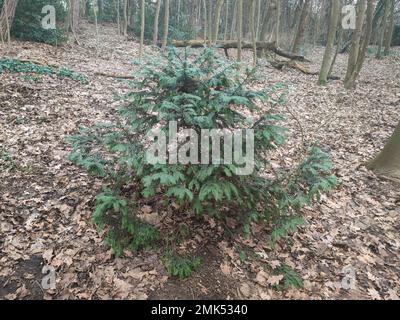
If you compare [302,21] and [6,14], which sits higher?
[302,21]

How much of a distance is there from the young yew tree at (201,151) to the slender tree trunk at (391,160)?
105 inches

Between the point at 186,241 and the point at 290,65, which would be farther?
the point at 290,65

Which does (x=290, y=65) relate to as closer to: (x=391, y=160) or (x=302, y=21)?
(x=302, y=21)

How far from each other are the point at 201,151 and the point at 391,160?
154 inches

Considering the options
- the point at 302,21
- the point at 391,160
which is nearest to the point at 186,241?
the point at 391,160

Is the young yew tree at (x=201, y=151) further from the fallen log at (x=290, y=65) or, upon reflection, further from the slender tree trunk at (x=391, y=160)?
the fallen log at (x=290, y=65)

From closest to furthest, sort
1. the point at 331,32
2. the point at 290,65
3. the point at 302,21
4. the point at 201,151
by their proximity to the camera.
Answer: the point at 201,151
the point at 331,32
the point at 290,65
the point at 302,21

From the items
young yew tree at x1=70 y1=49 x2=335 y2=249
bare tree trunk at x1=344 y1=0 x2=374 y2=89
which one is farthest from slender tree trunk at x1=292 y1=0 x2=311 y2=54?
young yew tree at x1=70 y1=49 x2=335 y2=249

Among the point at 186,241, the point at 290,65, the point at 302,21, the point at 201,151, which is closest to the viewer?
the point at 201,151

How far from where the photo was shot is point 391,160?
551cm

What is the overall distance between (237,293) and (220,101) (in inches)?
82.6

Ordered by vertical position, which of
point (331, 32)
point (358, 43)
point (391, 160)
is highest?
point (331, 32)

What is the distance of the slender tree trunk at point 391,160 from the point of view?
5438 mm
